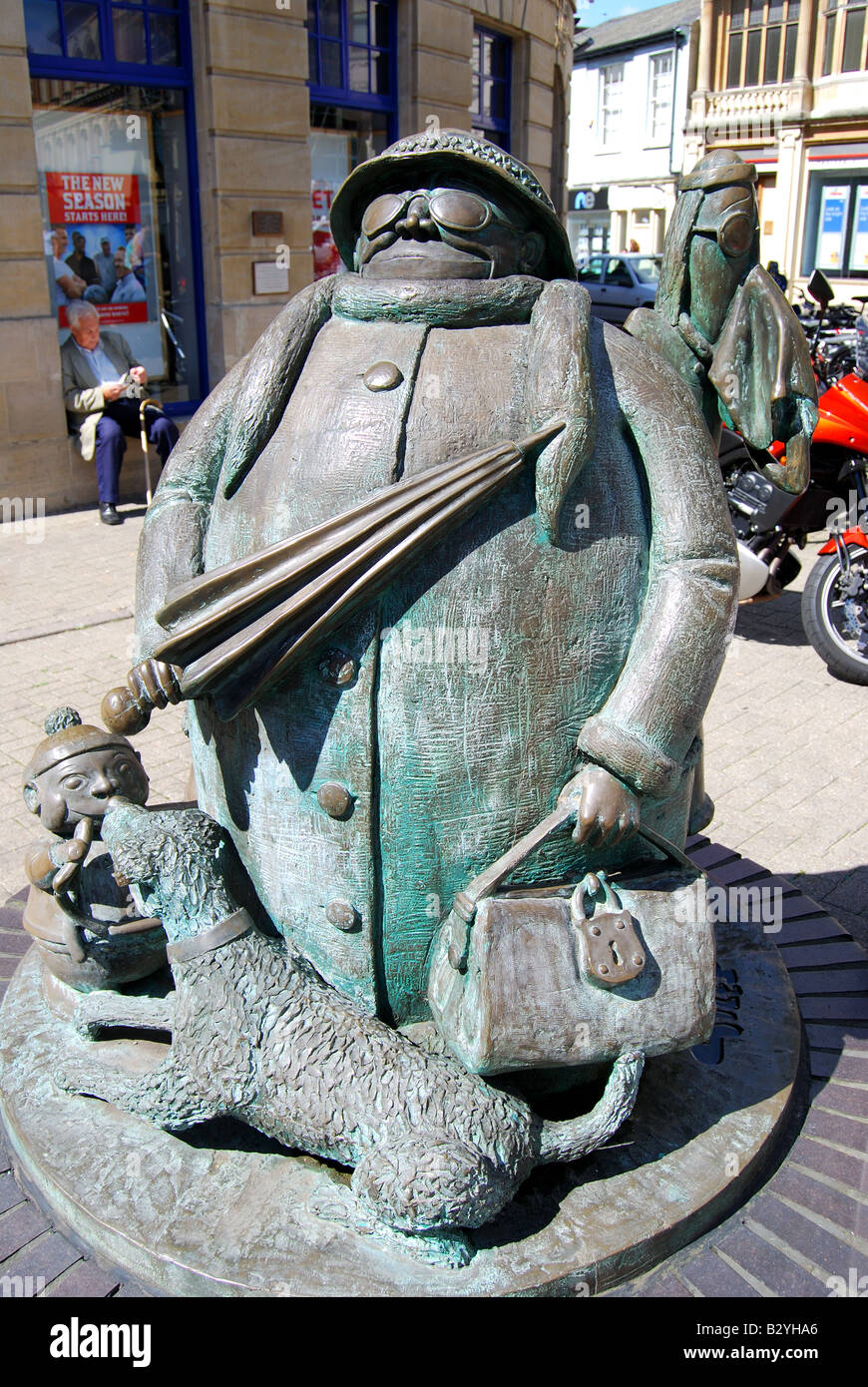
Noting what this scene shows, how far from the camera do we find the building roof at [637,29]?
3575cm

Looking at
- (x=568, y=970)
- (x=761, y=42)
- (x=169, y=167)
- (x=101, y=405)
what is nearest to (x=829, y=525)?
(x=568, y=970)

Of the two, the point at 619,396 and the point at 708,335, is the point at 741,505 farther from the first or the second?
the point at 619,396

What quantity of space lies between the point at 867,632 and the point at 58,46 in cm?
749

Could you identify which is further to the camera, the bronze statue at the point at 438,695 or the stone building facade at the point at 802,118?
the stone building facade at the point at 802,118

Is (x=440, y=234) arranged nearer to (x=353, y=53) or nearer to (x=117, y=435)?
(x=117, y=435)

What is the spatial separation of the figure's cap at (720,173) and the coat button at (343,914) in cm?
170

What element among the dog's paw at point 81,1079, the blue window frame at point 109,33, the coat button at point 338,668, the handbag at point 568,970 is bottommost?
the dog's paw at point 81,1079

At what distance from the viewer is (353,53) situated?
1128 centimetres

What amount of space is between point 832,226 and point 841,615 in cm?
2625

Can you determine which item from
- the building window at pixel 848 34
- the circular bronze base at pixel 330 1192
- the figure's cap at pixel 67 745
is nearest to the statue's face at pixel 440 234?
the figure's cap at pixel 67 745

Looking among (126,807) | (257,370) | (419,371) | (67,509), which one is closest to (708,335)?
(419,371)

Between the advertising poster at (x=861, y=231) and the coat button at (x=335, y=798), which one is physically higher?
the advertising poster at (x=861, y=231)

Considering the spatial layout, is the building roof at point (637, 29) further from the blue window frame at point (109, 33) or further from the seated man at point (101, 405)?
the seated man at point (101, 405)

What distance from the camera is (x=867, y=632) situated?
632 cm
